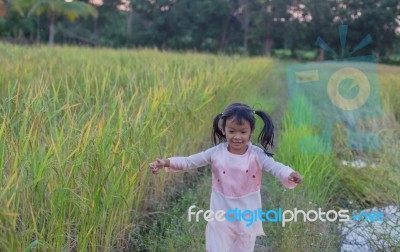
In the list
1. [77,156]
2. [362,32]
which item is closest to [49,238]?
[77,156]

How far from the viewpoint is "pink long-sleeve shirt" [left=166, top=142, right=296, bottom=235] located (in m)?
1.70

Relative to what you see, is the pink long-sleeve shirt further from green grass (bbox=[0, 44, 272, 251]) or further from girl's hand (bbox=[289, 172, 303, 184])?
green grass (bbox=[0, 44, 272, 251])

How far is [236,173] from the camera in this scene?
1.71 metres

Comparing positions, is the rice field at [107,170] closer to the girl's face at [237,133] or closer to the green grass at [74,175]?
the green grass at [74,175]

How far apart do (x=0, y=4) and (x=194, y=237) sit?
70.5ft

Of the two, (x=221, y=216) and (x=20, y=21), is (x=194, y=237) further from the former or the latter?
(x=20, y=21)

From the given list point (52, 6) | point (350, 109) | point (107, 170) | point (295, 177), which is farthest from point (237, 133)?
point (52, 6)

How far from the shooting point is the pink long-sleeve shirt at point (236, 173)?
5.59 feet

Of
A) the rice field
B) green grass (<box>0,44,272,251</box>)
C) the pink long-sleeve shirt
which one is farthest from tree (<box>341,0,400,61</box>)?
the pink long-sleeve shirt

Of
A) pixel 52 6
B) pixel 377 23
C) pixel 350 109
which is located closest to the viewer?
pixel 350 109

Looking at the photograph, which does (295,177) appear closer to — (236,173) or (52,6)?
(236,173)

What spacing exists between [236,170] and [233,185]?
0.17 feet

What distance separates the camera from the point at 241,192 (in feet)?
5.62

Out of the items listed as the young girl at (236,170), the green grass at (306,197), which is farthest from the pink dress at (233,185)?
the green grass at (306,197)
